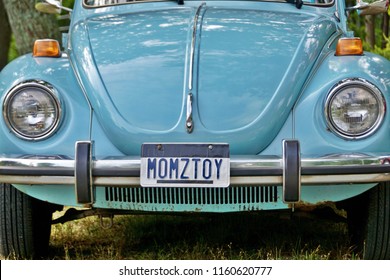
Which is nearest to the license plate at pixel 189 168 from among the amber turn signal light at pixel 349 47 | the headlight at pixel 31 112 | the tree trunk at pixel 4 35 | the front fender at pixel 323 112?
the front fender at pixel 323 112

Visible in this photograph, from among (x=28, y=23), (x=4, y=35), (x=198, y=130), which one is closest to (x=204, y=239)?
(x=198, y=130)

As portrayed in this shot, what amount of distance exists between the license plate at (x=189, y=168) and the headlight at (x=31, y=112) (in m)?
0.55

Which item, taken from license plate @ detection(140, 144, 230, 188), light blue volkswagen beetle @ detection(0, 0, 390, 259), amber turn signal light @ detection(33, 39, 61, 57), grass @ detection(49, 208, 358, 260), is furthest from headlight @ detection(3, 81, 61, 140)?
grass @ detection(49, 208, 358, 260)

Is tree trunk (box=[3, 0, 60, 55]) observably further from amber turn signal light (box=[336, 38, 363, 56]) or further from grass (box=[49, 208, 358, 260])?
amber turn signal light (box=[336, 38, 363, 56])

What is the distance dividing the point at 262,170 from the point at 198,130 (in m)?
0.39

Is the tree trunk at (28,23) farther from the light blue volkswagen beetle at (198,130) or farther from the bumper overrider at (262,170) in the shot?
the bumper overrider at (262,170)

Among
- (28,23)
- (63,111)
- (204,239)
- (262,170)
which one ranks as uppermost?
(28,23)

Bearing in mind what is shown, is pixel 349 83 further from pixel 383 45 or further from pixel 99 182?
pixel 383 45

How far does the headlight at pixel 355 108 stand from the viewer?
346cm

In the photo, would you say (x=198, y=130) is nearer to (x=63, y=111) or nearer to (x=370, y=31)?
(x=63, y=111)

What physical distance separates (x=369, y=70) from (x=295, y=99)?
14.5 inches

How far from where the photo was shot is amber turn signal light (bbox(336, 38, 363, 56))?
3.81 meters

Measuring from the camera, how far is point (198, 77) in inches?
144

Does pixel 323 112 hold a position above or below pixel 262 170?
above
